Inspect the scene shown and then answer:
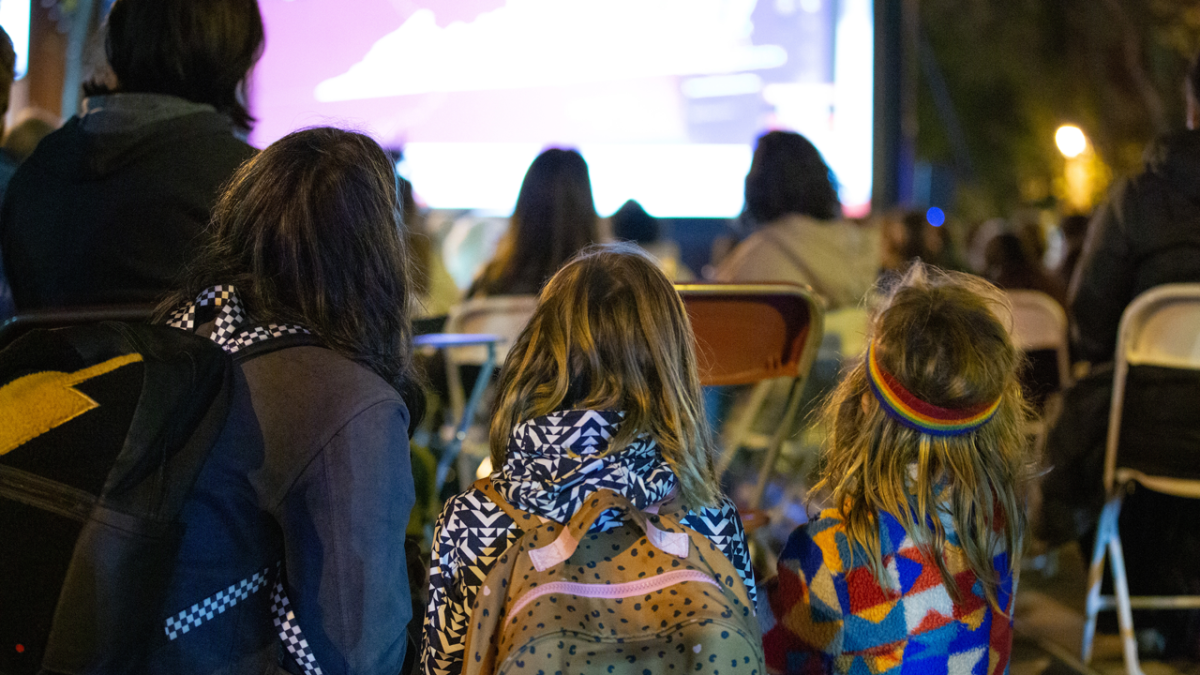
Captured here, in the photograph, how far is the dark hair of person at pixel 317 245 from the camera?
1182 mm

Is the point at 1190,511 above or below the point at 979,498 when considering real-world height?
below

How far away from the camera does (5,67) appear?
1.86 metres

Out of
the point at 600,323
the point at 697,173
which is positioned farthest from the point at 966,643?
the point at 697,173

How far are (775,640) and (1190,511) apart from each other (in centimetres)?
180

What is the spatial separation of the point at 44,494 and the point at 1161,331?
2.31 metres

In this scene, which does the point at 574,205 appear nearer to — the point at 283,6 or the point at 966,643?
the point at 966,643

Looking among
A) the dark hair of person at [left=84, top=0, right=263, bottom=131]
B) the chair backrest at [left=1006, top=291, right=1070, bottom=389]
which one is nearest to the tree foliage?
the chair backrest at [left=1006, top=291, right=1070, bottom=389]

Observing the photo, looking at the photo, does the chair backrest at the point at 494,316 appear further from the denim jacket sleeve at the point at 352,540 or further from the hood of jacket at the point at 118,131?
the denim jacket sleeve at the point at 352,540

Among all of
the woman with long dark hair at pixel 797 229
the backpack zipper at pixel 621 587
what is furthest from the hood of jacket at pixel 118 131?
the woman with long dark hair at pixel 797 229

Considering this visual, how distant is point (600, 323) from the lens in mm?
1209

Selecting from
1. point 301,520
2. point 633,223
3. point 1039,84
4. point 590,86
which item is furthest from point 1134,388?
point 1039,84

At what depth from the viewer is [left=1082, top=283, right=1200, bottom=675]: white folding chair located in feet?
7.09

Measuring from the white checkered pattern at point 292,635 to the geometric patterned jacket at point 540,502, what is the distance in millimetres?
148

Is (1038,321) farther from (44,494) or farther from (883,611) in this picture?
(44,494)
